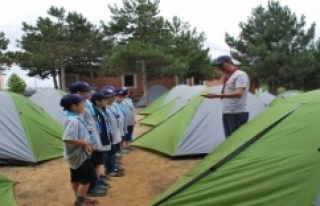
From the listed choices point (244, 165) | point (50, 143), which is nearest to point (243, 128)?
point (244, 165)

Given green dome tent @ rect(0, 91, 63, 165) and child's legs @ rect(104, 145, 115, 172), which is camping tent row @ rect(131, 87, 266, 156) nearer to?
child's legs @ rect(104, 145, 115, 172)

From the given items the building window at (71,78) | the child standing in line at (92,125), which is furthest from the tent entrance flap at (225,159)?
the building window at (71,78)

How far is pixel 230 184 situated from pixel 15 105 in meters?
4.92

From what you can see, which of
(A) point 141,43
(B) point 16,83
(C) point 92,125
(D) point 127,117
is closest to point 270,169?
(C) point 92,125

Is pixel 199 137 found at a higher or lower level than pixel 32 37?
lower

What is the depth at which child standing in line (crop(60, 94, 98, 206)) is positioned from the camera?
3.81m

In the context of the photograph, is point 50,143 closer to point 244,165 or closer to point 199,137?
point 199,137

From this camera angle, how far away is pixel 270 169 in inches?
119

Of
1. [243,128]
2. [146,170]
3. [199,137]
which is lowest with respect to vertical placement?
[146,170]

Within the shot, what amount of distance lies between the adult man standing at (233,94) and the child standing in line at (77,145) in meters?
1.51

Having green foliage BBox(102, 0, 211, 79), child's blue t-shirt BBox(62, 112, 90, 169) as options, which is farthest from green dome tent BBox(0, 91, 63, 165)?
green foliage BBox(102, 0, 211, 79)

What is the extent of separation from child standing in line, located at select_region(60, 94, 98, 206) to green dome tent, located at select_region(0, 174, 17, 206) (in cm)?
74

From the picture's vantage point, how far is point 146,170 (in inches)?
241

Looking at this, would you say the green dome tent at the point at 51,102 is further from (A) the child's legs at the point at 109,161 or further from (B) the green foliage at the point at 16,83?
(B) the green foliage at the point at 16,83
